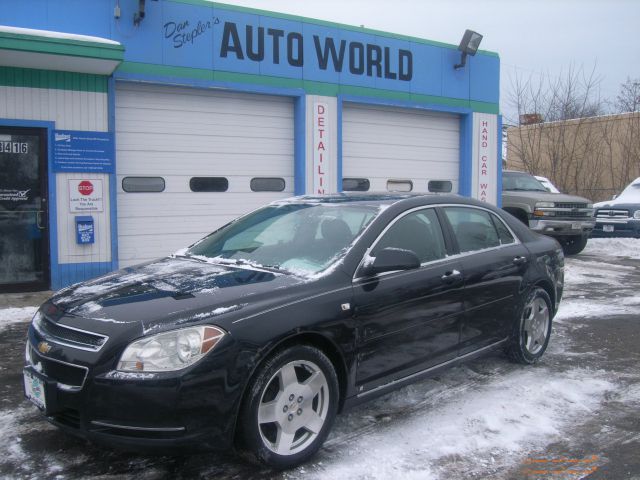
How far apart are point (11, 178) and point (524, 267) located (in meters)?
6.48

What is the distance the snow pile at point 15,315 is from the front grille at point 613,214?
13303mm

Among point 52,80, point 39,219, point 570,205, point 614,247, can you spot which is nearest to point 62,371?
point 39,219

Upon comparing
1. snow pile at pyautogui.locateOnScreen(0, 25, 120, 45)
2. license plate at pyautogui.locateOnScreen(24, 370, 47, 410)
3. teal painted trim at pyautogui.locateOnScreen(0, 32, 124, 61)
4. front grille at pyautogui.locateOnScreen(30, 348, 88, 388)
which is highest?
snow pile at pyautogui.locateOnScreen(0, 25, 120, 45)

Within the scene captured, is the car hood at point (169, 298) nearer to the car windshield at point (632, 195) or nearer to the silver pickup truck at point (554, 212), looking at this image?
the silver pickup truck at point (554, 212)

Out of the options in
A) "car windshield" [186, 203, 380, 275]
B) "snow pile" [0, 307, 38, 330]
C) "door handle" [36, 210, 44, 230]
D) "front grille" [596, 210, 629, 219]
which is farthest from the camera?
"front grille" [596, 210, 629, 219]

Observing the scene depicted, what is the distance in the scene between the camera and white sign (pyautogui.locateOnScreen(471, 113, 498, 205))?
12.7 m

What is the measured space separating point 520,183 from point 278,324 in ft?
39.9

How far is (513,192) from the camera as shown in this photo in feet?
45.2

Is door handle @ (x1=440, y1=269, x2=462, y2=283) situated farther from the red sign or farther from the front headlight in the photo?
the red sign

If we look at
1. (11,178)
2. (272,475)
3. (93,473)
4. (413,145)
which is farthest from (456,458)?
(413,145)

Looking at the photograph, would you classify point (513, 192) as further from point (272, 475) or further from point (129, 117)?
point (272, 475)

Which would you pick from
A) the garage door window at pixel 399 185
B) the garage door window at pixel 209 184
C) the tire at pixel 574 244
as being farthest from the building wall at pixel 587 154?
the garage door window at pixel 209 184

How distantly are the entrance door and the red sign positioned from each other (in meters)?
0.43

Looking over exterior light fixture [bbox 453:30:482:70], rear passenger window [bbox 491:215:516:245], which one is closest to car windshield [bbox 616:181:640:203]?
exterior light fixture [bbox 453:30:482:70]
